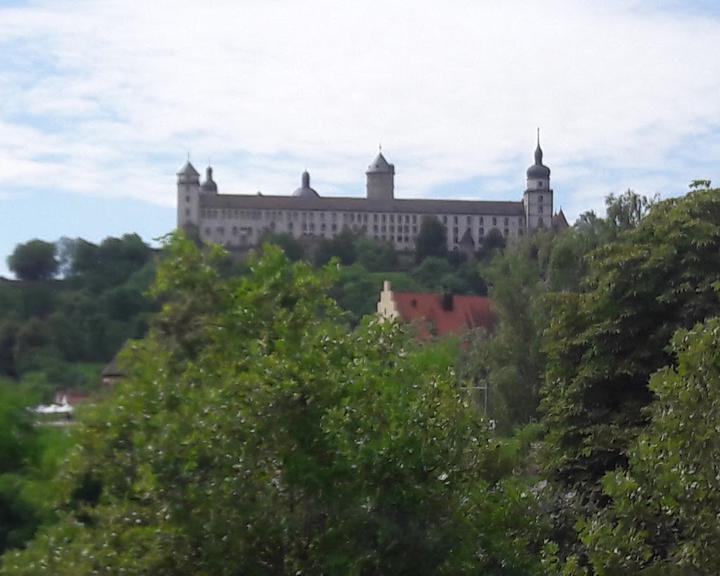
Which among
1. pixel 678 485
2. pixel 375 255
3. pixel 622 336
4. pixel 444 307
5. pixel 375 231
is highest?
pixel 375 231

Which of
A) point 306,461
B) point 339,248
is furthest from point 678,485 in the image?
point 339,248

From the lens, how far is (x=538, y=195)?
595 feet

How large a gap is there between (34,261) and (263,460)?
108340 millimetres

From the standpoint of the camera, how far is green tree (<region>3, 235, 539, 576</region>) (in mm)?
13008

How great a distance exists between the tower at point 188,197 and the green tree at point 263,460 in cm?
16805

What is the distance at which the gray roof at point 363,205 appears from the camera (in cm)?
18262

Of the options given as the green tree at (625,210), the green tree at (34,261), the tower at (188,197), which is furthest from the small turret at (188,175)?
the green tree at (625,210)

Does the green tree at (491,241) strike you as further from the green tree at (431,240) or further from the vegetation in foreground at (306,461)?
the vegetation in foreground at (306,461)

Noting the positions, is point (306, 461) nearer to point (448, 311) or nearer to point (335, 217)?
point (448, 311)

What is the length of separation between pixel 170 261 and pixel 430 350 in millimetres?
4062

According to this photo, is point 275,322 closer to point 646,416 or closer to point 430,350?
point 430,350

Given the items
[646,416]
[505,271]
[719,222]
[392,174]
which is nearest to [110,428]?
[646,416]

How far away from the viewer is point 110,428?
45.1ft

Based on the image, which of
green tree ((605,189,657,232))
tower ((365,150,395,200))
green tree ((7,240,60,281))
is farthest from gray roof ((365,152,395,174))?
green tree ((605,189,657,232))
